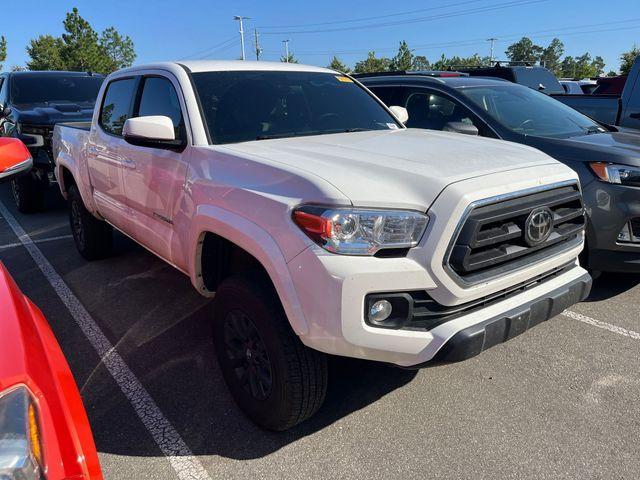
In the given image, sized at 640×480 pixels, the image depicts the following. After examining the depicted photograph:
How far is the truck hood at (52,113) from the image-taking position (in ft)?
23.3

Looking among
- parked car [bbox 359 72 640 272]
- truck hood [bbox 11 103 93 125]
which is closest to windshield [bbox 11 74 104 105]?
truck hood [bbox 11 103 93 125]

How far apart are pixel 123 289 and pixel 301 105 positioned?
7.79 ft

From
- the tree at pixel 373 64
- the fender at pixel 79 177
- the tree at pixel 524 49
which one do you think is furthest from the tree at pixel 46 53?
the tree at pixel 524 49

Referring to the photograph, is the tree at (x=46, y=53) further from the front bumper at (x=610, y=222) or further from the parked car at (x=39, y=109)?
the front bumper at (x=610, y=222)

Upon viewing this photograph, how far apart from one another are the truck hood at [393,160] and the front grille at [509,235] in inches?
7.1

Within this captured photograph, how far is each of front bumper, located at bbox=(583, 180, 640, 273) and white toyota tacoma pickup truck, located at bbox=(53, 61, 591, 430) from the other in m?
1.15

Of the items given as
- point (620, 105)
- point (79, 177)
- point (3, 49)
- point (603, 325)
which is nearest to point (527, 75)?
point (620, 105)

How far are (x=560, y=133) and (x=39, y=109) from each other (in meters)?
7.07

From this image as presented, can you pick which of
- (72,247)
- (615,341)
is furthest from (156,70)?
(615,341)

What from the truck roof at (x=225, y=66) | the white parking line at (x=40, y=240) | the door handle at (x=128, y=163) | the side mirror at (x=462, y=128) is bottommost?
the white parking line at (x=40, y=240)

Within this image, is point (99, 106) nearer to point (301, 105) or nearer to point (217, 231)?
point (301, 105)

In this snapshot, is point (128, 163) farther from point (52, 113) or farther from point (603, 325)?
point (52, 113)

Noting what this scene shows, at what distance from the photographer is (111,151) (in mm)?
4043

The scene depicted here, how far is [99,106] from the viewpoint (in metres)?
4.61
